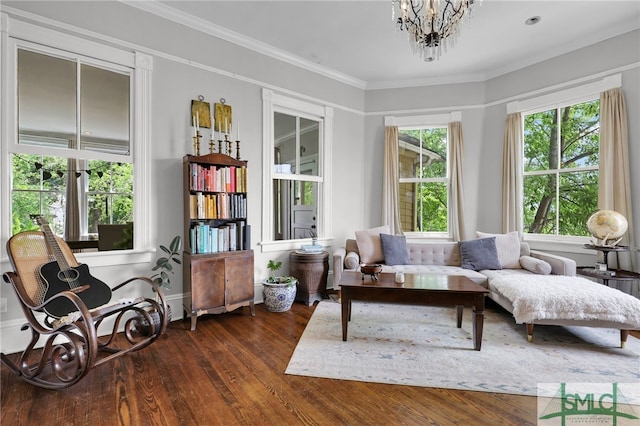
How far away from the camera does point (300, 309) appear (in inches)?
149

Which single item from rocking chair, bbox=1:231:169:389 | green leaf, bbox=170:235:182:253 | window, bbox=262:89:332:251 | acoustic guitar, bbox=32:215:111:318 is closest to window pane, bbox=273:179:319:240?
window, bbox=262:89:332:251

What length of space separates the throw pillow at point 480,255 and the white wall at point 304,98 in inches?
36.1

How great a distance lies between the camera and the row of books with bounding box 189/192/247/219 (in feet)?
10.6

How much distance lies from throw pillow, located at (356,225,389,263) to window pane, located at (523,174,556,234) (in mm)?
2255

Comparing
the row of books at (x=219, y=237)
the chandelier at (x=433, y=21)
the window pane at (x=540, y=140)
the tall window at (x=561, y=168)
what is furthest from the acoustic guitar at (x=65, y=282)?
the window pane at (x=540, y=140)

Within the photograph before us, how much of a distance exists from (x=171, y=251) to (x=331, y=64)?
131 inches

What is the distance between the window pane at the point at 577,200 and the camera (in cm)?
408

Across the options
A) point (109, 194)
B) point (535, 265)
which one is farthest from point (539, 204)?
point (109, 194)

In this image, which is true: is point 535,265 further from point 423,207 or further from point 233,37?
point 233,37

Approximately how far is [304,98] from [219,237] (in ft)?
7.72

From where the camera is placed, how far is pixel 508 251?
4.08 metres

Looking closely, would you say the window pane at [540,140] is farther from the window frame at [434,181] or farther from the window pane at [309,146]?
the window pane at [309,146]

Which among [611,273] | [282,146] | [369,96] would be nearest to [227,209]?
[282,146]

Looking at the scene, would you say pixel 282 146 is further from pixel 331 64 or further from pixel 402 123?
pixel 402 123
